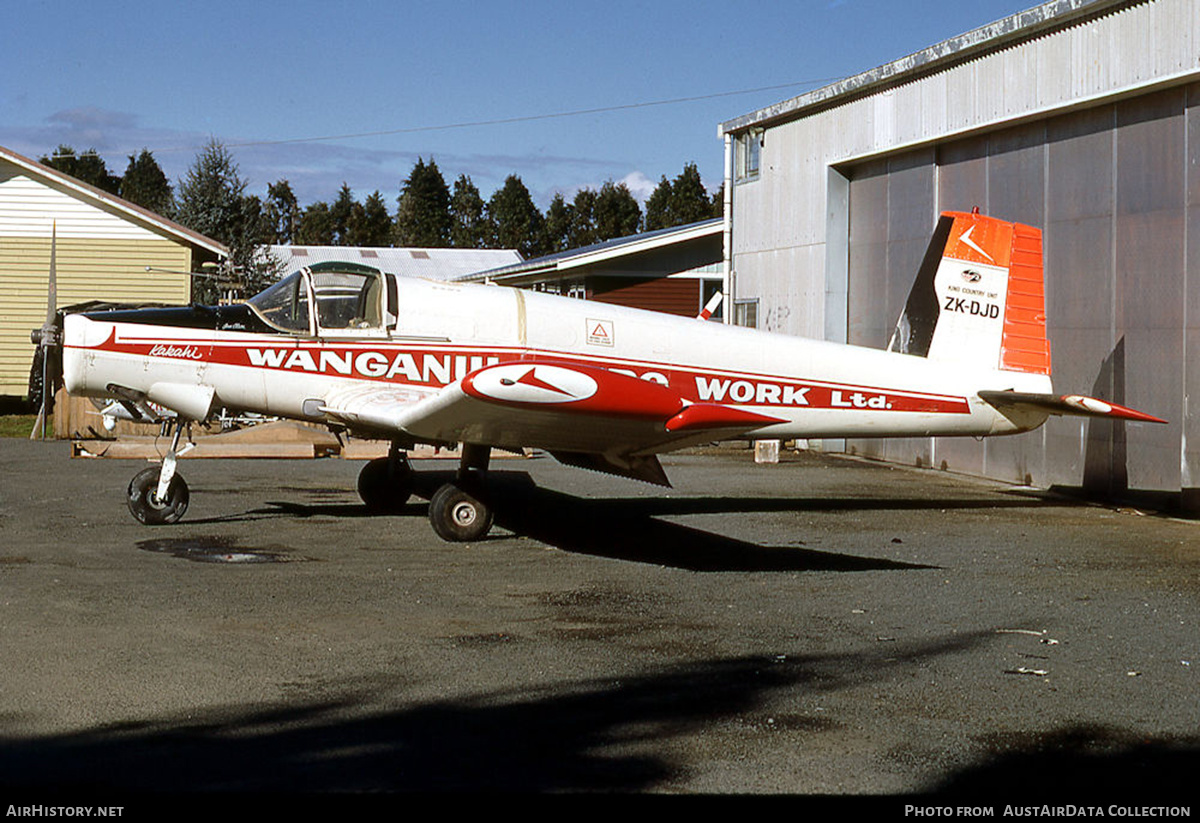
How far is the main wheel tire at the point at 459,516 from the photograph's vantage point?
1049 cm

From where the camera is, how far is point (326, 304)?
1097 cm

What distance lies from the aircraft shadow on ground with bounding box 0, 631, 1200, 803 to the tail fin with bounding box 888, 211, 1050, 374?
25.3 feet

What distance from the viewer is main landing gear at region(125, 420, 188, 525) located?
35.7 ft

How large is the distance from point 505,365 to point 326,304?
2515 millimetres

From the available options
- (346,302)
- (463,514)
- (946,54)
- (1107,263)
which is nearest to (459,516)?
(463,514)

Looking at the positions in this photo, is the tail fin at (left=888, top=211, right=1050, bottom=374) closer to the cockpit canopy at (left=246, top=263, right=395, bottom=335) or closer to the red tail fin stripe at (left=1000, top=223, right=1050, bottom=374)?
the red tail fin stripe at (left=1000, top=223, right=1050, bottom=374)

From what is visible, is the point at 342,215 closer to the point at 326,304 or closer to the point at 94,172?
the point at 94,172

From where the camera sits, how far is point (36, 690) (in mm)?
5434

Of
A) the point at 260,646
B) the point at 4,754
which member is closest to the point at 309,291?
the point at 260,646

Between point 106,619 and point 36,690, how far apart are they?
164 centimetres

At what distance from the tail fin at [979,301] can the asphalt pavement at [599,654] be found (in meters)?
1.80

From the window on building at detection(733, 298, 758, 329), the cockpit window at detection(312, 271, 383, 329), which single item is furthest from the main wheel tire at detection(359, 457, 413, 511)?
the window on building at detection(733, 298, 758, 329)

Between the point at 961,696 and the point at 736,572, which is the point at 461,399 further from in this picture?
the point at 961,696

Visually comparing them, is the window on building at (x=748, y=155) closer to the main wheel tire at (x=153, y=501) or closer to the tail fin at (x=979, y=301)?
the tail fin at (x=979, y=301)
